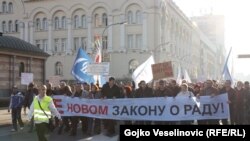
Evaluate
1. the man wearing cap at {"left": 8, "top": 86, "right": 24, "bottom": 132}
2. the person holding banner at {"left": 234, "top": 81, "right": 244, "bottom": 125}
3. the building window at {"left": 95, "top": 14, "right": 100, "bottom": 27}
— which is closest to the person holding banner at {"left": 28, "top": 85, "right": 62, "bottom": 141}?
the man wearing cap at {"left": 8, "top": 86, "right": 24, "bottom": 132}

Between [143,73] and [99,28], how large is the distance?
154 feet

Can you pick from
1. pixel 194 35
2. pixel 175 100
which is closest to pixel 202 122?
pixel 175 100

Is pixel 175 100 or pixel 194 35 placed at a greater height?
pixel 194 35

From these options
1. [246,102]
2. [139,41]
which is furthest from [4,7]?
[246,102]

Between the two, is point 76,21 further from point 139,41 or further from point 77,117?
point 77,117

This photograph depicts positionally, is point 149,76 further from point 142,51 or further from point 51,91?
point 142,51

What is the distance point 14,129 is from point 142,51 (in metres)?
44.7

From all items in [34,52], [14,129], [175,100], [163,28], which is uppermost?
[163,28]

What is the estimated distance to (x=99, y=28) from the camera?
65.5 metres

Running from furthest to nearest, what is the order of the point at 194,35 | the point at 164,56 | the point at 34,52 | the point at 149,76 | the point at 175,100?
the point at 194,35 < the point at 164,56 < the point at 34,52 < the point at 149,76 < the point at 175,100

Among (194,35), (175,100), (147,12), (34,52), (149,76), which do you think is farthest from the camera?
(194,35)

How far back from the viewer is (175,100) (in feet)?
48.3

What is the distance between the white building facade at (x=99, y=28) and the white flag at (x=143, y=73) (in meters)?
38.5

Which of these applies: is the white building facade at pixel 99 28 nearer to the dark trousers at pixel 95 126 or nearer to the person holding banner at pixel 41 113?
the dark trousers at pixel 95 126
